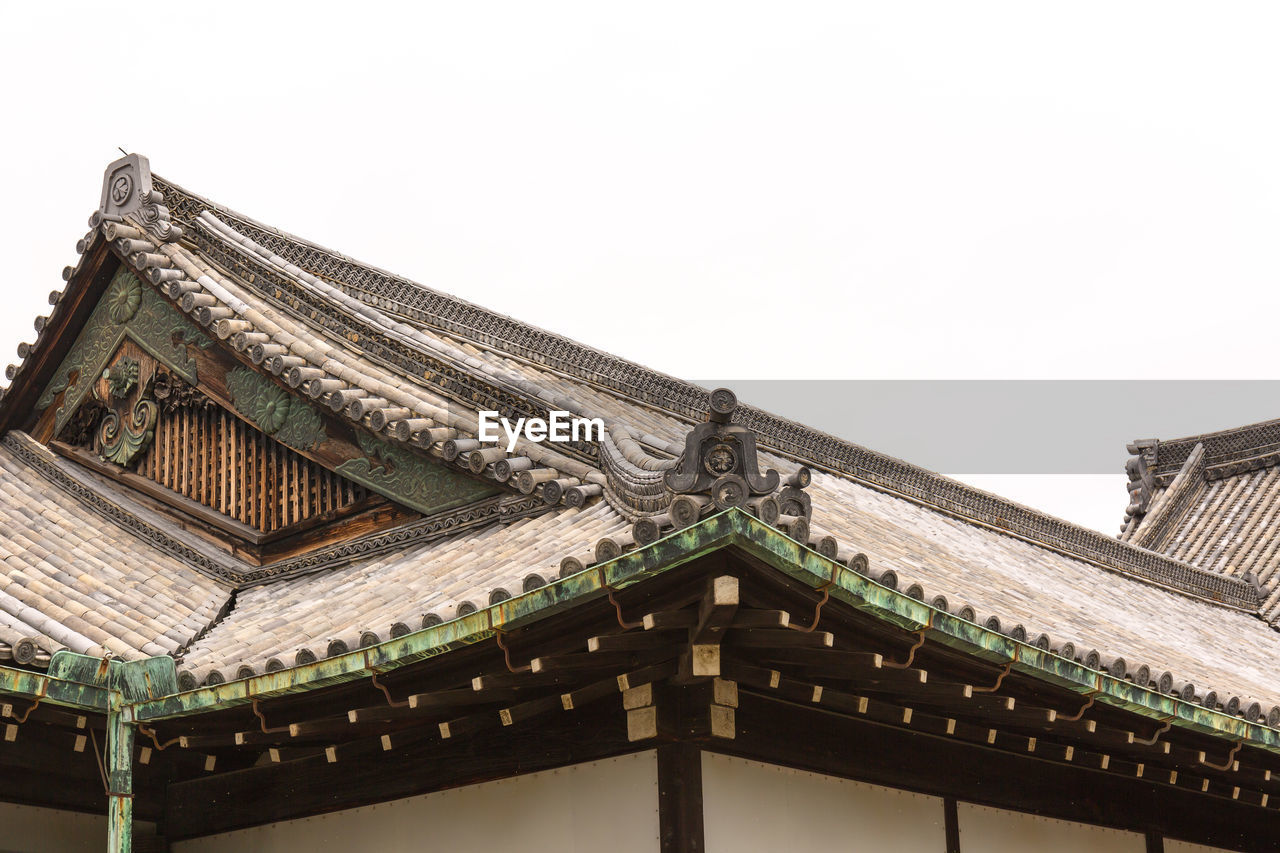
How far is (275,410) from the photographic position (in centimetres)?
945

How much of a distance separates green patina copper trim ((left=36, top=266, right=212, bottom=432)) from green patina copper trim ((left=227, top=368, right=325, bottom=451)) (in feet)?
1.43

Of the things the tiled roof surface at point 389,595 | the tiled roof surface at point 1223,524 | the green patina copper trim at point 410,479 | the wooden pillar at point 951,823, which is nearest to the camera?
the tiled roof surface at point 389,595

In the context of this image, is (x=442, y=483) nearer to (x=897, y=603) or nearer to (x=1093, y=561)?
(x=897, y=603)

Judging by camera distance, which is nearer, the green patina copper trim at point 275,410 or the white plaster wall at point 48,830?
the white plaster wall at point 48,830

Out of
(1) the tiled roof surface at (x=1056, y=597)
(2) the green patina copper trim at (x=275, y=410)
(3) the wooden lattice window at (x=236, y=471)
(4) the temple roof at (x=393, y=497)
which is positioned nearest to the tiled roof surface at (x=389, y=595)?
(4) the temple roof at (x=393, y=497)

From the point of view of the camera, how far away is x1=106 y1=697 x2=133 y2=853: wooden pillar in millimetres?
7246

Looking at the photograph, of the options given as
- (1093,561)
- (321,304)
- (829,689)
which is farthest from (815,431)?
(829,689)

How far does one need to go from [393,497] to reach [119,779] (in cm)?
243

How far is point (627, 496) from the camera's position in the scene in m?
7.56

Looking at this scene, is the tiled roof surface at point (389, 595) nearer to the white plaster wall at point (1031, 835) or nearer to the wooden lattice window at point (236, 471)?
the wooden lattice window at point (236, 471)

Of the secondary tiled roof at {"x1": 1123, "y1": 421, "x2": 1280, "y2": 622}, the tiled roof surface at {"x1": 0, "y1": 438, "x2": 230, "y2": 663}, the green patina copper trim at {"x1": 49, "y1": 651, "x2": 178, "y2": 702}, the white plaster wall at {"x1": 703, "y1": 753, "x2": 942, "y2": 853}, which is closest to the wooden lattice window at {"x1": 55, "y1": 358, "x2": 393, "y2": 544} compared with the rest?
the tiled roof surface at {"x1": 0, "y1": 438, "x2": 230, "y2": 663}

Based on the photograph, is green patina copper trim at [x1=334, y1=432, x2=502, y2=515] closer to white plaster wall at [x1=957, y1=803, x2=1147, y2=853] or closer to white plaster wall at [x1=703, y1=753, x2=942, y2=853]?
white plaster wall at [x1=703, y1=753, x2=942, y2=853]

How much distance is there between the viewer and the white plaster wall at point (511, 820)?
23.6 ft

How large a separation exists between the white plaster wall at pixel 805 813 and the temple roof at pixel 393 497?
122 cm
